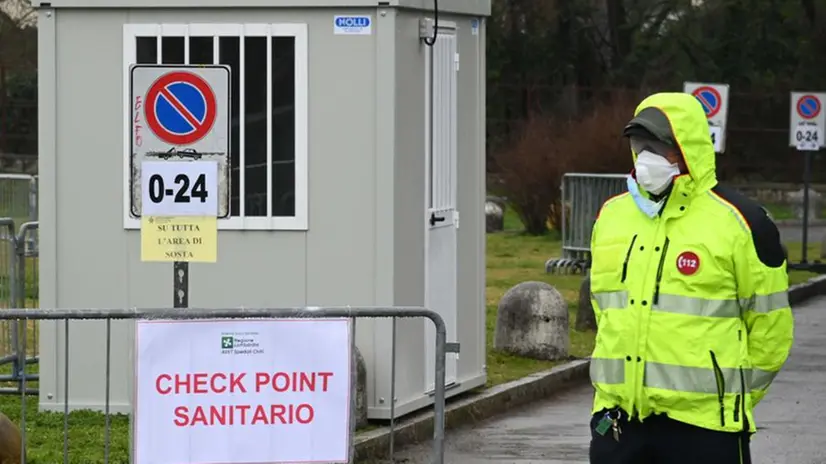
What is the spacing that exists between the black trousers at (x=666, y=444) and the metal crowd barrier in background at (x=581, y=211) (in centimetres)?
1680

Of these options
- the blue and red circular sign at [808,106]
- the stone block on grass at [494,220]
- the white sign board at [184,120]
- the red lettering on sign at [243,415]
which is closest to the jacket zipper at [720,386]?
the red lettering on sign at [243,415]

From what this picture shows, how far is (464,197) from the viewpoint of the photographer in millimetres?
11555

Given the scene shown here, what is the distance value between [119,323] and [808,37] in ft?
114

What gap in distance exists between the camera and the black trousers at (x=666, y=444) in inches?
221

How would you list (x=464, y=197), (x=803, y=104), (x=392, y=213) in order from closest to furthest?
(x=392, y=213) → (x=464, y=197) → (x=803, y=104)

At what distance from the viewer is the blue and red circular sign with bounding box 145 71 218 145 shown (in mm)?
8023

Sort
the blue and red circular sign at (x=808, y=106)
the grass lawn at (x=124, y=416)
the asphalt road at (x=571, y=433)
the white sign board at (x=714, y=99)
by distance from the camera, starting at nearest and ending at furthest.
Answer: the grass lawn at (x=124, y=416)
the asphalt road at (x=571, y=433)
the white sign board at (x=714, y=99)
the blue and red circular sign at (x=808, y=106)

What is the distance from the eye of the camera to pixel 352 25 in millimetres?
10055

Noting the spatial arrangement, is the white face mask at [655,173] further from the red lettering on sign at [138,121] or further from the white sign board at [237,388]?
the red lettering on sign at [138,121]

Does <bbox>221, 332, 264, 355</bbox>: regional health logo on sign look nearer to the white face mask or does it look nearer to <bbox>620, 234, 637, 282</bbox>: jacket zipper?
<bbox>620, 234, 637, 282</bbox>: jacket zipper

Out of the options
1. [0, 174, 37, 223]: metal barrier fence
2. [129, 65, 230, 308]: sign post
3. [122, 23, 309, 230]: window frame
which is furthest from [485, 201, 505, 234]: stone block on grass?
[129, 65, 230, 308]: sign post

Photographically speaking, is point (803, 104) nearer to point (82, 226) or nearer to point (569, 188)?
point (569, 188)

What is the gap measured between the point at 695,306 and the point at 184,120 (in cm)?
316

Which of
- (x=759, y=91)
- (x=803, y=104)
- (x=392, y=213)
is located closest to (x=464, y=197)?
(x=392, y=213)
